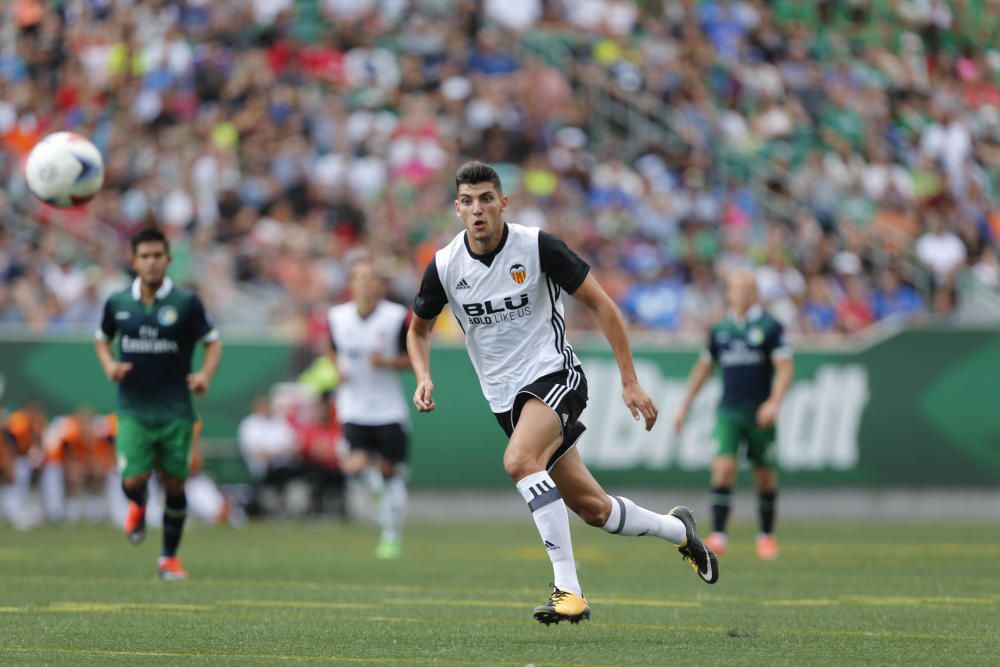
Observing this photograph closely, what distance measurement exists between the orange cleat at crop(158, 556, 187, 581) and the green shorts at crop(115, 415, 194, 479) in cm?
61

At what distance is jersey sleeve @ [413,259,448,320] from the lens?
31.0 ft

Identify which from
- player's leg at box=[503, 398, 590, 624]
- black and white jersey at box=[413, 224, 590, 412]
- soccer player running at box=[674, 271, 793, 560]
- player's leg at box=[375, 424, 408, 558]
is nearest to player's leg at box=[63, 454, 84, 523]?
player's leg at box=[375, 424, 408, 558]

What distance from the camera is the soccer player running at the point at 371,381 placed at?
1692cm

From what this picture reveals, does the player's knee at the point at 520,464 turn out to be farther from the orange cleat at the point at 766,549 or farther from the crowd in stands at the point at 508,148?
the crowd in stands at the point at 508,148

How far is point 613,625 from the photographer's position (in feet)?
31.6

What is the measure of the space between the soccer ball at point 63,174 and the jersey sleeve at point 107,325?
0.93 metres

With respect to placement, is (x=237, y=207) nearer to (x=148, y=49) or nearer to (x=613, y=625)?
(x=148, y=49)

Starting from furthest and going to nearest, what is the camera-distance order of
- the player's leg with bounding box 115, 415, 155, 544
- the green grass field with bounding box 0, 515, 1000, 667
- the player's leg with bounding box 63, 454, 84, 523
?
the player's leg with bounding box 63, 454, 84, 523
the player's leg with bounding box 115, 415, 155, 544
the green grass field with bounding box 0, 515, 1000, 667

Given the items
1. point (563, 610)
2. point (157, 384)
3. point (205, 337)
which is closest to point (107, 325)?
point (157, 384)

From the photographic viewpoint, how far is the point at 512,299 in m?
9.28

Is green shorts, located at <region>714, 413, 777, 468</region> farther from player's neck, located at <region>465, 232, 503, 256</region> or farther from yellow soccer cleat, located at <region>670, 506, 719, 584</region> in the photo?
player's neck, located at <region>465, 232, 503, 256</region>

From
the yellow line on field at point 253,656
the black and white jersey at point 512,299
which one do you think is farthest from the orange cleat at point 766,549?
the yellow line on field at point 253,656

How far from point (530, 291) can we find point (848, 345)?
1567 centimetres

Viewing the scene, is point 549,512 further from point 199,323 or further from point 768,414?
point 768,414
